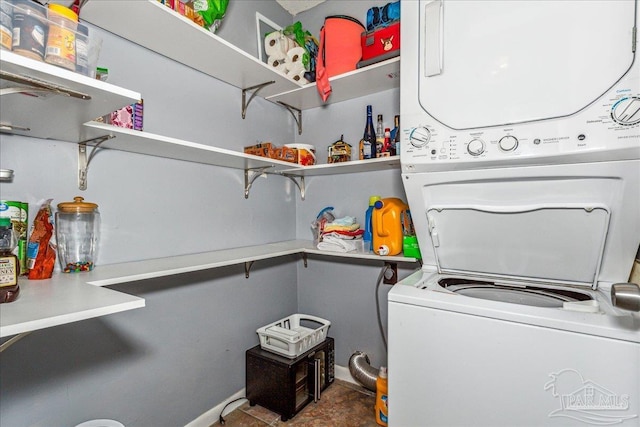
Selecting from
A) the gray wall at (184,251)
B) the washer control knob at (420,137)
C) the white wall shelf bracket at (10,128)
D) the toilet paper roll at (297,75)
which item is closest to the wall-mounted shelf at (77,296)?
the gray wall at (184,251)

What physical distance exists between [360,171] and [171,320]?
1440mm

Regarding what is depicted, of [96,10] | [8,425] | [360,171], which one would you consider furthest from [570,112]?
[8,425]

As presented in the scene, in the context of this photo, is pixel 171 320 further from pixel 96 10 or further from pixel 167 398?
pixel 96 10

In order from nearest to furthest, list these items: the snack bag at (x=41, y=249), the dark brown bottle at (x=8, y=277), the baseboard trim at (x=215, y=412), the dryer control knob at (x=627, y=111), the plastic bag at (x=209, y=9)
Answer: the dark brown bottle at (x=8, y=277) < the dryer control knob at (x=627, y=111) < the snack bag at (x=41, y=249) < the plastic bag at (x=209, y=9) < the baseboard trim at (x=215, y=412)

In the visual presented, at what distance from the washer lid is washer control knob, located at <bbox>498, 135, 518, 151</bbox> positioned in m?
0.25

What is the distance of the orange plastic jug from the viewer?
165 centimetres

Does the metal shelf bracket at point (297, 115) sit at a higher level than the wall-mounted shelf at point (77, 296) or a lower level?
higher

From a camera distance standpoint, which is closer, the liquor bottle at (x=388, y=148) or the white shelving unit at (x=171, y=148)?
the white shelving unit at (x=171, y=148)

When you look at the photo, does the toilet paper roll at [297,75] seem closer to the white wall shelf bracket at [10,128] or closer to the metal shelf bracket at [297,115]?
the metal shelf bracket at [297,115]

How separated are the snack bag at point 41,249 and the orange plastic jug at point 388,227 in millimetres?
1413

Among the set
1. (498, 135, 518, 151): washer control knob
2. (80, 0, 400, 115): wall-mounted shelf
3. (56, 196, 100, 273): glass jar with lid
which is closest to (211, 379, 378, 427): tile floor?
(56, 196, 100, 273): glass jar with lid

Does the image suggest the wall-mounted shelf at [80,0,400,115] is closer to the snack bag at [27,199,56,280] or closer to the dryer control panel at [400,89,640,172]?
the dryer control panel at [400,89,640,172]

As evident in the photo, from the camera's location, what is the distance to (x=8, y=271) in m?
0.79

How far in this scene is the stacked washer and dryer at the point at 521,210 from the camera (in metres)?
0.86
